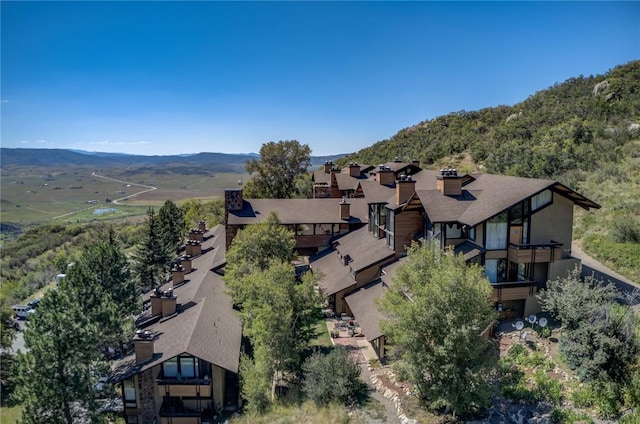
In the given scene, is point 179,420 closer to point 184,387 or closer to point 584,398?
point 184,387

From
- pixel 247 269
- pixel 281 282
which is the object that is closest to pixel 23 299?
pixel 247 269

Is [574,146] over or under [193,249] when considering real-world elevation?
over

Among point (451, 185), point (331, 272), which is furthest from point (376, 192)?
point (451, 185)

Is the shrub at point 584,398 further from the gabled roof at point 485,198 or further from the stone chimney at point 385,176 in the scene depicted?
the stone chimney at point 385,176

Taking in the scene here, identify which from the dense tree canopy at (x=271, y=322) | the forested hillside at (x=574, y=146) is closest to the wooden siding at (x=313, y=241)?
the dense tree canopy at (x=271, y=322)

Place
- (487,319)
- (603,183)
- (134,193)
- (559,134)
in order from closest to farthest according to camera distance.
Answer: (487,319)
(603,183)
(559,134)
(134,193)

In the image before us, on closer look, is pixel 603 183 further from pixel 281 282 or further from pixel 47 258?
pixel 47 258

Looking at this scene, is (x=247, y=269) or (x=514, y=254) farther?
(x=247, y=269)
